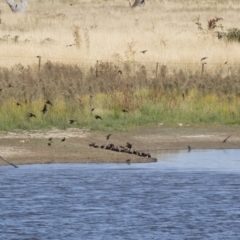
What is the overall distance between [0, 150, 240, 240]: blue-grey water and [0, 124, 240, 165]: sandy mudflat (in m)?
0.56

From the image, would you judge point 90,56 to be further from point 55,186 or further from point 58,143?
point 55,186

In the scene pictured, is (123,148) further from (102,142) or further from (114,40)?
(114,40)

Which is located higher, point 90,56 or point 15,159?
point 90,56

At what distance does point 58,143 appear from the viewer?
2034 centimetres

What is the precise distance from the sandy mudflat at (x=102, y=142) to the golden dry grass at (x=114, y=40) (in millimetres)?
7797

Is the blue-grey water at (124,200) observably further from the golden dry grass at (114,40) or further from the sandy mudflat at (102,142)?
the golden dry grass at (114,40)

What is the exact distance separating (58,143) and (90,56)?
37.0 feet

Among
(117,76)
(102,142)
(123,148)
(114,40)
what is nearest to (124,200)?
(123,148)

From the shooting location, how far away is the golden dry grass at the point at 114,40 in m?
31.2

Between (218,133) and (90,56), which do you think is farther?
(90,56)

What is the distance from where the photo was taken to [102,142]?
2130 centimetres

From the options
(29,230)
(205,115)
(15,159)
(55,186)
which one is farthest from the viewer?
(205,115)

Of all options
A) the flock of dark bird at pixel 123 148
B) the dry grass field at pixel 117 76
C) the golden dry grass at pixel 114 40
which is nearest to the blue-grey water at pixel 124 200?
the flock of dark bird at pixel 123 148

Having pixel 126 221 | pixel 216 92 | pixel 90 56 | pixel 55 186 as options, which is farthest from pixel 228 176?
pixel 90 56
